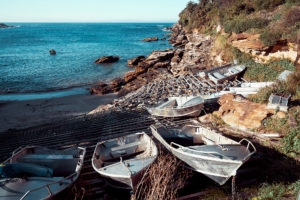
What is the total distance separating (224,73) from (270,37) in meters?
4.61

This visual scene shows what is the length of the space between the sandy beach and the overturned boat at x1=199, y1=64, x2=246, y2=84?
36.0 feet

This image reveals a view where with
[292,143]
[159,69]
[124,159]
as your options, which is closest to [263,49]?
[292,143]

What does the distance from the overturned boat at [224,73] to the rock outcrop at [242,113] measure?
452 cm

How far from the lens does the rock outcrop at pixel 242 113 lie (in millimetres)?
8703

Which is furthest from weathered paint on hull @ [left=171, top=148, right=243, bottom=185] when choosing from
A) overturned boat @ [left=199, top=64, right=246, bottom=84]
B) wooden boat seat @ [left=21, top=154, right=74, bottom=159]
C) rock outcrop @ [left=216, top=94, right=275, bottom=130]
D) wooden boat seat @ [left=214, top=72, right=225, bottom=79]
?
wooden boat seat @ [left=214, top=72, right=225, bottom=79]

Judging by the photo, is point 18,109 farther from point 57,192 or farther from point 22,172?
point 57,192

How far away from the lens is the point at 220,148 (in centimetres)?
666

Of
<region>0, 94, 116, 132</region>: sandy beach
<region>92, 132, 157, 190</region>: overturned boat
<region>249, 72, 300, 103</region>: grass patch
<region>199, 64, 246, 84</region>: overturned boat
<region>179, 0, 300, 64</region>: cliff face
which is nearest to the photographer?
<region>92, 132, 157, 190</region>: overturned boat

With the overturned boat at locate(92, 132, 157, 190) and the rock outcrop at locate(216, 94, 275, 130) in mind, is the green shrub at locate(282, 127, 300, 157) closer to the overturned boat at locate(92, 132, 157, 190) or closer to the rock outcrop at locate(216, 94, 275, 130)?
the rock outcrop at locate(216, 94, 275, 130)

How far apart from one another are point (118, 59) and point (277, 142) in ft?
120

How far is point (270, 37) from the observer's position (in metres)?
13.1

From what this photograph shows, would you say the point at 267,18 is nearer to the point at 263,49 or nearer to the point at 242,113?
the point at 263,49

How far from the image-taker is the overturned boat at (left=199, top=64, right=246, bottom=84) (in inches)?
591

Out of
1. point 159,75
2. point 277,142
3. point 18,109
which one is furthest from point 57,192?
point 159,75
